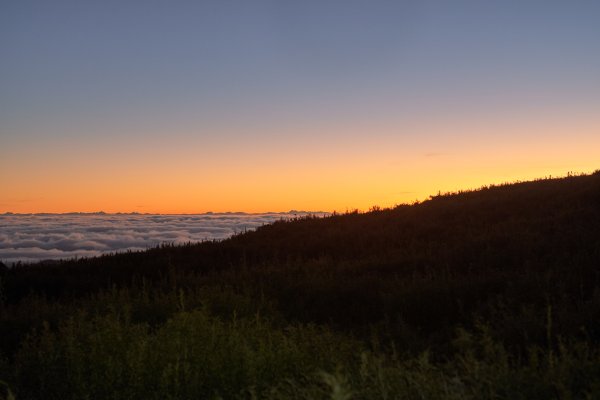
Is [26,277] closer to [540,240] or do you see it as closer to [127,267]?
[127,267]

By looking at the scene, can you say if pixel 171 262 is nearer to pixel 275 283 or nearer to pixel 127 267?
pixel 127 267

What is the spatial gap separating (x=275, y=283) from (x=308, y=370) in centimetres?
574

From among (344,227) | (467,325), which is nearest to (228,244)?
(344,227)

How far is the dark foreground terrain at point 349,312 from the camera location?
449cm

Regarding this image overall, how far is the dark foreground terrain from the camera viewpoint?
177 inches

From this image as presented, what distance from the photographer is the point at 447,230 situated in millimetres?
14977

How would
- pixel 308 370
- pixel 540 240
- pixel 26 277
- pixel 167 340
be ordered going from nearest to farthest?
pixel 308 370
pixel 167 340
pixel 540 240
pixel 26 277

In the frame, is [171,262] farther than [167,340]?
Yes

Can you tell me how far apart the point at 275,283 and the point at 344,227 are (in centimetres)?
730

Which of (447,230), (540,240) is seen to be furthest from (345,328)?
(447,230)

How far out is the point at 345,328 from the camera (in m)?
7.86

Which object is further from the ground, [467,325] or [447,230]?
[447,230]

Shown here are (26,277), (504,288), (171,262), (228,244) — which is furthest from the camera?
(228,244)

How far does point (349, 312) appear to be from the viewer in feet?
29.4
